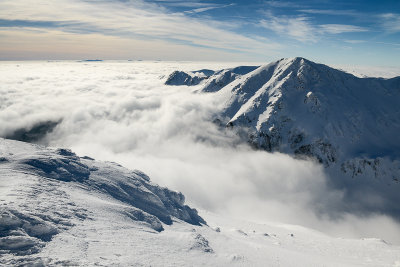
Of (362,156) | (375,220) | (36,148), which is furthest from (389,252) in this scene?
(362,156)

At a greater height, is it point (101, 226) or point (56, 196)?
point (56, 196)

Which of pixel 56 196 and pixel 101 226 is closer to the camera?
pixel 101 226

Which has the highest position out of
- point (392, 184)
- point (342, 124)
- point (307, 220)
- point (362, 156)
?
point (342, 124)

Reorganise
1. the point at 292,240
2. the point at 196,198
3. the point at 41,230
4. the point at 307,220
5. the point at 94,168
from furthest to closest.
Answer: the point at 307,220, the point at 196,198, the point at 292,240, the point at 94,168, the point at 41,230

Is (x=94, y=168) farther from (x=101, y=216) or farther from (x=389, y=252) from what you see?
(x=389, y=252)
